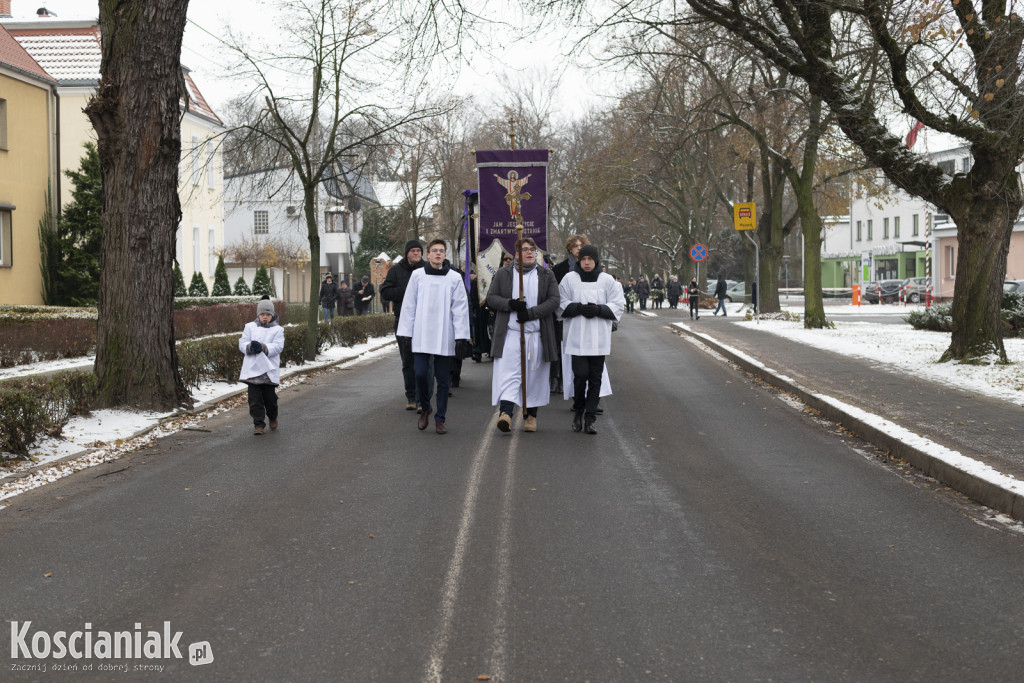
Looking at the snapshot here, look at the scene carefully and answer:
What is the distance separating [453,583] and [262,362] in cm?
596

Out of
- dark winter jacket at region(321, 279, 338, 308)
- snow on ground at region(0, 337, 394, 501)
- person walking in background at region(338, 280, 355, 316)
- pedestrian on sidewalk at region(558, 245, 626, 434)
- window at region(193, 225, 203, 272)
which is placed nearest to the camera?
snow on ground at region(0, 337, 394, 501)

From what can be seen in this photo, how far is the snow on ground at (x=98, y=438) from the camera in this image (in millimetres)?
8406

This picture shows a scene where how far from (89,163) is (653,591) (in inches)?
1001

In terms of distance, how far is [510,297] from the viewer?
10.8 m

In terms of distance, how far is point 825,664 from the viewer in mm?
4230

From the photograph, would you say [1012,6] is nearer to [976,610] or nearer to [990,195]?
[990,195]

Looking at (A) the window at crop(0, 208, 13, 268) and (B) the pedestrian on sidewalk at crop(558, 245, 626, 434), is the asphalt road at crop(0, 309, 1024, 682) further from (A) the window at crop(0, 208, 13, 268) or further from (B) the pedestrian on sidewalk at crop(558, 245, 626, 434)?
(A) the window at crop(0, 208, 13, 268)

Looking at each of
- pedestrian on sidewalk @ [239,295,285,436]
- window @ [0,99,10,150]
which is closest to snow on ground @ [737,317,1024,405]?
pedestrian on sidewalk @ [239,295,285,436]

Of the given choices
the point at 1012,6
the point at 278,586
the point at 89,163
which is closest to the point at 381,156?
the point at 89,163

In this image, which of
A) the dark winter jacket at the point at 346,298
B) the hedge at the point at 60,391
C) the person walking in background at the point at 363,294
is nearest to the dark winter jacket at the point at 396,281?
the hedge at the point at 60,391

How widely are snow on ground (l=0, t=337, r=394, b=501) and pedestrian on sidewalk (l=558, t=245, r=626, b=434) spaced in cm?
436

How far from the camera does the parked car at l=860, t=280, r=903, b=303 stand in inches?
2335

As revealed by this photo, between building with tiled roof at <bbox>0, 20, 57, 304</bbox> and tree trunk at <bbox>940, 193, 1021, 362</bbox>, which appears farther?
building with tiled roof at <bbox>0, 20, 57, 304</bbox>
